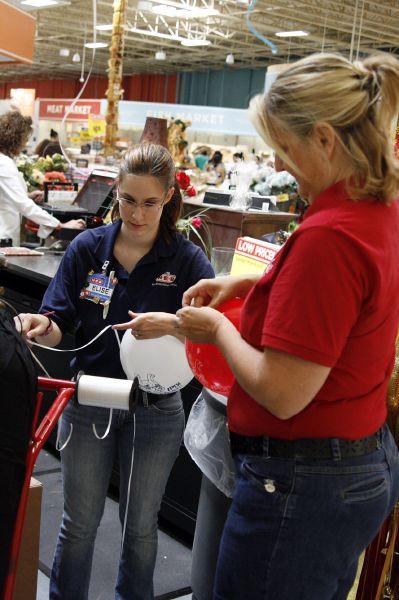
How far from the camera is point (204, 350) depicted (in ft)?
5.81

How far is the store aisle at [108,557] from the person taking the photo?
9.00 ft

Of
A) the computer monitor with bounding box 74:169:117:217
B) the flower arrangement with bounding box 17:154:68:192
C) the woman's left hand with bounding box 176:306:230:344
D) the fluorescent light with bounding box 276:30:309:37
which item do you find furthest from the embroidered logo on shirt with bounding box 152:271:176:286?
the fluorescent light with bounding box 276:30:309:37

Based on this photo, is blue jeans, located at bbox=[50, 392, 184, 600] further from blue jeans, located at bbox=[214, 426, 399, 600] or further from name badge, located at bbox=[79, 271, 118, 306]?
blue jeans, located at bbox=[214, 426, 399, 600]

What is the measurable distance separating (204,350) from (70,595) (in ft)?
2.90

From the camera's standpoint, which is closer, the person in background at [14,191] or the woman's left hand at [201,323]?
the woman's left hand at [201,323]

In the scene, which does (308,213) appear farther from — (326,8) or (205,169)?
(326,8)

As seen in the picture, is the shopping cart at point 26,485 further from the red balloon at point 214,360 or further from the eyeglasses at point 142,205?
the eyeglasses at point 142,205

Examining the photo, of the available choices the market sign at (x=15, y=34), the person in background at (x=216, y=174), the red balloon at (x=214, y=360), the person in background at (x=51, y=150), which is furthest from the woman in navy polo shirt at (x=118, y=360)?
the person in background at (x=216, y=174)

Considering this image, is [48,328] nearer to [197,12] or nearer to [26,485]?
[26,485]

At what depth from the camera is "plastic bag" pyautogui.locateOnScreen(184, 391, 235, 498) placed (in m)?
2.07

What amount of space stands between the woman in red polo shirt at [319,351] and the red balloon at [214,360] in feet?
1.16

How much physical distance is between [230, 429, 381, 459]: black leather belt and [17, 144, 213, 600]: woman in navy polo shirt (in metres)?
0.74

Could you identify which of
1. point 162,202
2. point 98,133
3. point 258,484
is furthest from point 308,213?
point 98,133

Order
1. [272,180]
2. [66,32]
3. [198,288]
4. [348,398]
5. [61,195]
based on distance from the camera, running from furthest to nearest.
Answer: [66,32], [61,195], [272,180], [198,288], [348,398]
